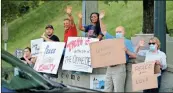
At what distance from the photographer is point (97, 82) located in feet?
32.3

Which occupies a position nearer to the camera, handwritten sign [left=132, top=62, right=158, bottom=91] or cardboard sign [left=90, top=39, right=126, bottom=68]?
handwritten sign [left=132, top=62, right=158, bottom=91]

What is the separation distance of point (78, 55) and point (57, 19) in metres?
28.2

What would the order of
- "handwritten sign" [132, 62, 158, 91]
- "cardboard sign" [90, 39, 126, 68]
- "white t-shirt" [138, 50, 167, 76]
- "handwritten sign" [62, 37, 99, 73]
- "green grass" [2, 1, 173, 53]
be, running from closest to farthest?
"handwritten sign" [132, 62, 158, 91] → "white t-shirt" [138, 50, 167, 76] → "cardboard sign" [90, 39, 126, 68] → "handwritten sign" [62, 37, 99, 73] → "green grass" [2, 1, 173, 53]

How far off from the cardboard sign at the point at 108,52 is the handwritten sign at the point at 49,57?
1.61m

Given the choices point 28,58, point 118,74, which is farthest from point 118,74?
point 28,58

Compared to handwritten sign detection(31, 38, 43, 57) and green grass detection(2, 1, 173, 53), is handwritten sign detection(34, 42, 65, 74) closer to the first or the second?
handwritten sign detection(31, 38, 43, 57)

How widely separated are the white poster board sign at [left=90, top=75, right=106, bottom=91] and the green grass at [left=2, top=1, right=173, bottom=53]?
15.6 m

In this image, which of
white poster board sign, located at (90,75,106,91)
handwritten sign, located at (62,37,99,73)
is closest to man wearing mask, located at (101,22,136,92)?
white poster board sign, located at (90,75,106,91)

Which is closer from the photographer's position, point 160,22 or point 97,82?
point 160,22

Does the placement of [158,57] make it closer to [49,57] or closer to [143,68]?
[143,68]

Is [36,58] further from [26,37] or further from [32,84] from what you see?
[26,37]

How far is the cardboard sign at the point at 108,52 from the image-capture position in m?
8.59

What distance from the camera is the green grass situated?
98.6ft

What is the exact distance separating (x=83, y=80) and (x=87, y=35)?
3.24 feet
